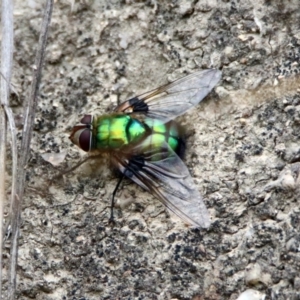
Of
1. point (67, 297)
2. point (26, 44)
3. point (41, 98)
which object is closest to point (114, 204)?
point (67, 297)

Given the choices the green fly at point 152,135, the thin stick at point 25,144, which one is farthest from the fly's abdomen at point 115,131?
the thin stick at point 25,144

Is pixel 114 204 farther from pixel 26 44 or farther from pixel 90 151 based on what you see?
pixel 26 44

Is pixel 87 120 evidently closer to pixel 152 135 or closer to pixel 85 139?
pixel 85 139

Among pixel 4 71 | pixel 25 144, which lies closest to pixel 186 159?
pixel 25 144

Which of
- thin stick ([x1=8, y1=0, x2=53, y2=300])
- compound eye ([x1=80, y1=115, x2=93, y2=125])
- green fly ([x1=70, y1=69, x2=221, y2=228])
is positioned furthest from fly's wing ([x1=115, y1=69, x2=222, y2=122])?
thin stick ([x1=8, y1=0, x2=53, y2=300])

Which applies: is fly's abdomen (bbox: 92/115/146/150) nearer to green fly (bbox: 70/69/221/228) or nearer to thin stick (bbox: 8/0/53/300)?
green fly (bbox: 70/69/221/228)

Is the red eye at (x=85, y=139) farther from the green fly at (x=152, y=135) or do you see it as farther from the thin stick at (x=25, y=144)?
the thin stick at (x=25, y=144)
